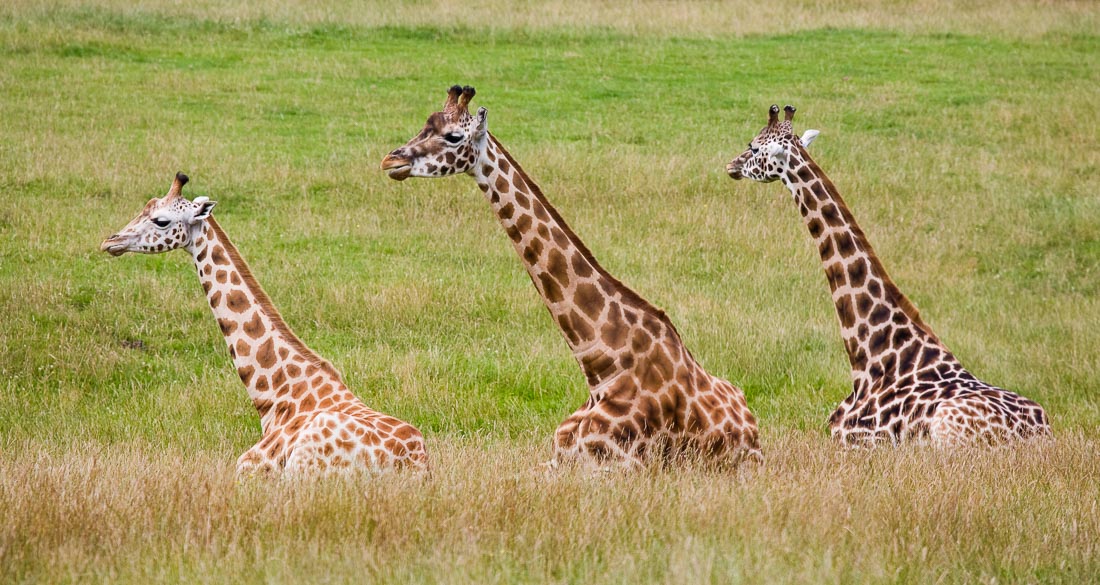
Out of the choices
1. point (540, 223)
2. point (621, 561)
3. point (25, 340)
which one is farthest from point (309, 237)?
point (621, 561)

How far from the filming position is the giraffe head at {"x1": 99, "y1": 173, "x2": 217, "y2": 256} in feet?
26.0

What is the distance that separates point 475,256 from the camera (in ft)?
48.6

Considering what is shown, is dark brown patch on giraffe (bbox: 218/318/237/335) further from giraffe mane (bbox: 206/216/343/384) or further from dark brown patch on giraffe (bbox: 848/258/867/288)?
dark brown patch on giraffe (bbox: 848/258/867/288)

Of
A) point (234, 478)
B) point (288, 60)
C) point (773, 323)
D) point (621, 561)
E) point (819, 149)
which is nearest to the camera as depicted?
point (621, 561)

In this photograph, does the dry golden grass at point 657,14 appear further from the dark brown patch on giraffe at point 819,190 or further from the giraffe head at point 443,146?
the giraffe head at point 443,146

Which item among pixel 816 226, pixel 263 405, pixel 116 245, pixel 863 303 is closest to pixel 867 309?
pixel 863 303

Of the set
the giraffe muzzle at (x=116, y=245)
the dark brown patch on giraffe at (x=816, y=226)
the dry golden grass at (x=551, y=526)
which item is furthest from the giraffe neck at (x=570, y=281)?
Result: the giraffe muzzle at (x=116, y=245)

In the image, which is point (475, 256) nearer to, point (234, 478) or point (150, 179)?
point (150, 179)

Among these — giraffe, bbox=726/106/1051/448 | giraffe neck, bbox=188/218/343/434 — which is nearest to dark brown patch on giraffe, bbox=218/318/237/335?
giraffe neck, bbox=188/218/343/434

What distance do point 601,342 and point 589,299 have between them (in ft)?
0.90

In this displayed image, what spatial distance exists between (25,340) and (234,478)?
5339 millimetres

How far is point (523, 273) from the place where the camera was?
563 inches

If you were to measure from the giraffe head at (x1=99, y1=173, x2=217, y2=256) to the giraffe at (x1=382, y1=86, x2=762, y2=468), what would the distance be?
160 centimetres

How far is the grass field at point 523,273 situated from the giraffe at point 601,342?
1.00 feet
